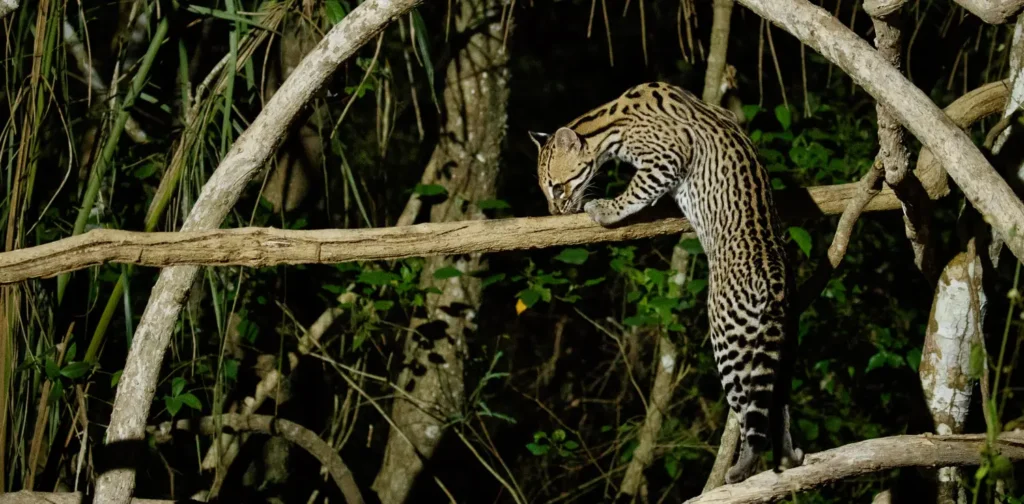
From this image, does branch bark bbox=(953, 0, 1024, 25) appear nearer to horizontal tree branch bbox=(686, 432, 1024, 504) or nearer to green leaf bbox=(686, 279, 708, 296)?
horizontal tree branch bbox=(686, 432, 1024, 504)

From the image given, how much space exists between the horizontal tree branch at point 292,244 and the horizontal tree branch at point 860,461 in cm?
100

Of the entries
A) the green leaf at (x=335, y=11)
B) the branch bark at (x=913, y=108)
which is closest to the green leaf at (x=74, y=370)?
the green leaf at (x=335, y=11)

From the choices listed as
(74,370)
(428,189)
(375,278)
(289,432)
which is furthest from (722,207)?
(289,432)

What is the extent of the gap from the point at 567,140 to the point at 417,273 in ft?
4.79

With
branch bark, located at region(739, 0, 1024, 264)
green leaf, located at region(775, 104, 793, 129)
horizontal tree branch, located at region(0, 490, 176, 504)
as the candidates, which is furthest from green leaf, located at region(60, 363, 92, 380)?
green leaf, located at region(775, 104, 793, 129)

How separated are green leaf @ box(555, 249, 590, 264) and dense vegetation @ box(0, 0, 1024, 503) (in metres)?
0.02

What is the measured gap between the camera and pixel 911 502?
A: 14.7ft

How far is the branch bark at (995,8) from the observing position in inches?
116

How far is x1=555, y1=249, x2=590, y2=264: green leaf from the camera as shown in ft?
17.3

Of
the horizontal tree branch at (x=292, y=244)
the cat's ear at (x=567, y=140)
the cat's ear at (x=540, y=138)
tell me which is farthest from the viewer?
the cat's ear at (x=540, y=138)

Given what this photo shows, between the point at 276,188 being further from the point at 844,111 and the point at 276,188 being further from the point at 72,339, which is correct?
the point at 844,111

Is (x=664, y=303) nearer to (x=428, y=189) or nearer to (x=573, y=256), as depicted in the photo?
(x=573, y=256)

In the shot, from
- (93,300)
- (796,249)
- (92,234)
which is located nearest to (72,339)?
(93,300)

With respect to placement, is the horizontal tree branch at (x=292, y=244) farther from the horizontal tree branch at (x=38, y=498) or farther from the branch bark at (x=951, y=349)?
the branch bark at (x=951, y=349)
